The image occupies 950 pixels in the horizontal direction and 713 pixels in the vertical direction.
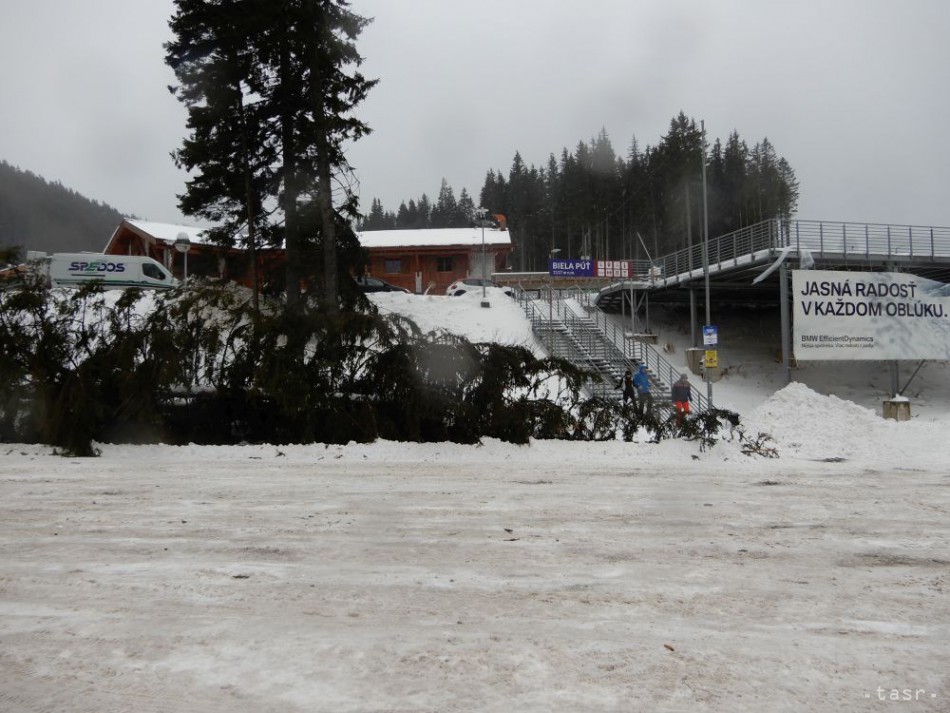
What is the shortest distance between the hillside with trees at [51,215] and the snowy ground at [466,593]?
3653 inches

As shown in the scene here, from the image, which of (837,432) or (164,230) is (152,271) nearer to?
(164,230)

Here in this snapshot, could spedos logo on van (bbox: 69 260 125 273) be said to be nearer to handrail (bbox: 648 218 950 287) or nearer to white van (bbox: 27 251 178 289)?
white van (bbox: 27 251 178 289)

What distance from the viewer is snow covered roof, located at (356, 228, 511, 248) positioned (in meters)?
44.8

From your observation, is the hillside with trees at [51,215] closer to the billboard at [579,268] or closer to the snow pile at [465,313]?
the snow pile at [465,313]

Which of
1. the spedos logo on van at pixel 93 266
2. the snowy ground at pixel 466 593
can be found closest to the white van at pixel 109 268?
the spedos logo on van at pixel 93 266

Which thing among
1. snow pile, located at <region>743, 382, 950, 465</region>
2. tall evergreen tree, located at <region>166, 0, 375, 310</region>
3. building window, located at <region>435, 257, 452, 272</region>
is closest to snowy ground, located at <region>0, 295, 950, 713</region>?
snow pile, located at <region>743, 382, 950, 465</region>

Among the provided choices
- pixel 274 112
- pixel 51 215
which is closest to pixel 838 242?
pixel 274 112

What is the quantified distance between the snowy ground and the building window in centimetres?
3685

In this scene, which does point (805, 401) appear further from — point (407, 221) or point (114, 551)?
point (407, 221)

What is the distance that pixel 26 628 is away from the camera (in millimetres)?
3980

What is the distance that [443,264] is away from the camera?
45781 millimetres

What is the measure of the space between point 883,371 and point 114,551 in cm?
3441

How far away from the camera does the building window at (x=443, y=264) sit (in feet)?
150

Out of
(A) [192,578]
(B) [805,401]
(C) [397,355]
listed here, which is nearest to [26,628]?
(A) [192,578]
